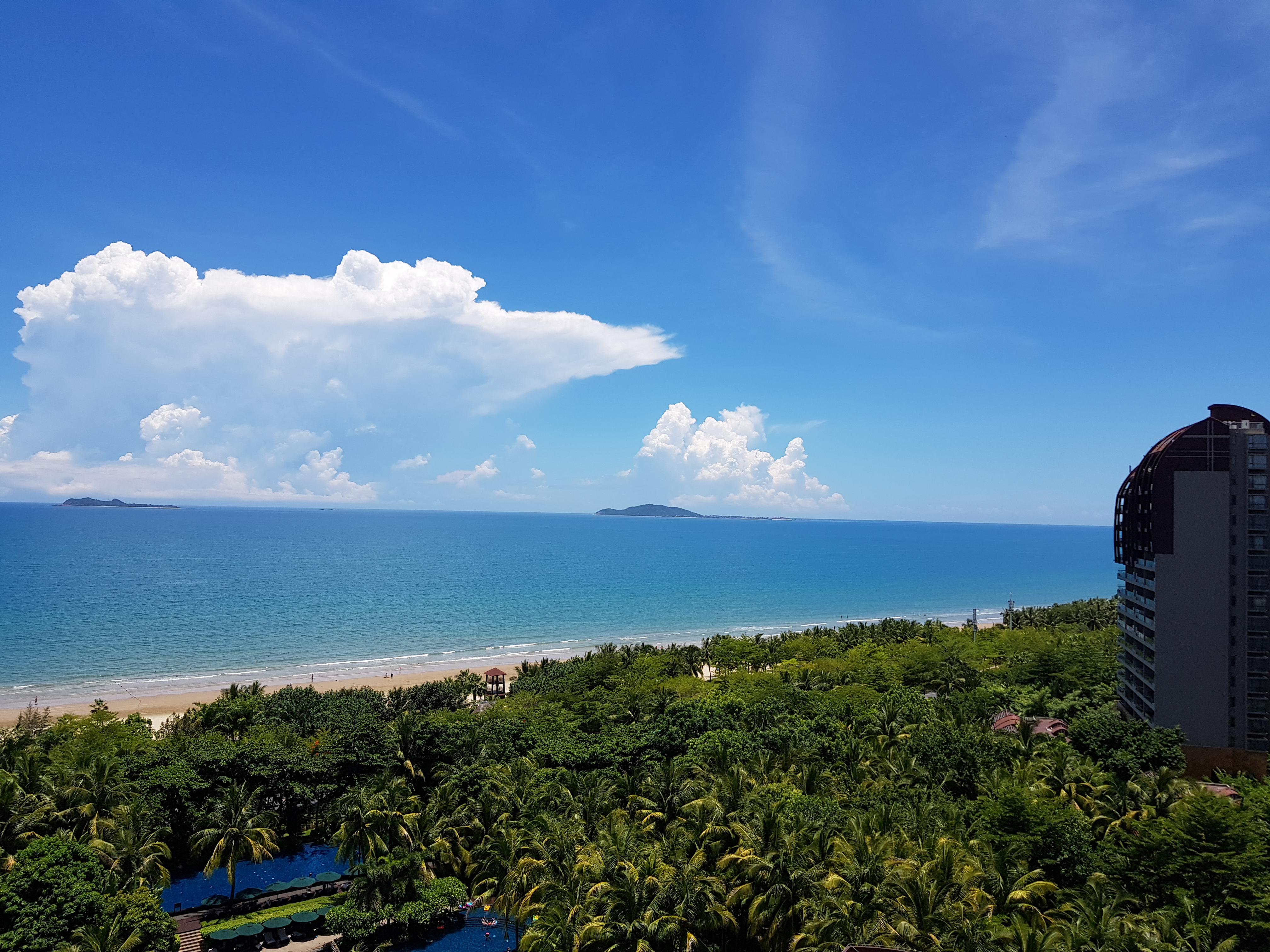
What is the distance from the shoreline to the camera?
2667 inches

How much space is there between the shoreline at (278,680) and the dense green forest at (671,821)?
21.8 metres

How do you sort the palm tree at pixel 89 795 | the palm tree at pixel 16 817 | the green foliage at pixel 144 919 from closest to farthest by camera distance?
1. the green foliage at pixel 144 919
2. the palm tree at pixel 16 817
3. the palm tree at pixel 89 795

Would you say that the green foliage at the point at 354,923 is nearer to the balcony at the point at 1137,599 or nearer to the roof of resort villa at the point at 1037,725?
the roof of resort villa at the point at 1037,725

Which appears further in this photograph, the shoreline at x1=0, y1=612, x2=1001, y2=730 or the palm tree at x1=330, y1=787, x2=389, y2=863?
the shoreline at x1=0, y1=612, x2=1001, y2=730

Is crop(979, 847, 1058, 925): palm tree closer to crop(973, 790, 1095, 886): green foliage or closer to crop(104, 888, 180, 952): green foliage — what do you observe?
crop(973, 790, 1095, 886): green foliage

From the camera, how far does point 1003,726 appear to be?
157ft

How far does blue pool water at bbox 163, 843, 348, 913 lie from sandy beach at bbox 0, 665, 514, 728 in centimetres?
1877

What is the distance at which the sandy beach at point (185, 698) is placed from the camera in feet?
212

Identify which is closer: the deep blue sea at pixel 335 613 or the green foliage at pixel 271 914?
the green foliage at pixel 271 914

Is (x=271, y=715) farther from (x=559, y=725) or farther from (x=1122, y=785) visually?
(x=1122, y=785)

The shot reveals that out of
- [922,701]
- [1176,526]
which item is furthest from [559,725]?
[1176,526]

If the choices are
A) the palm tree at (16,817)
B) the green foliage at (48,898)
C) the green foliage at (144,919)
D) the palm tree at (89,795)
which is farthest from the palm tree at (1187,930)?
the palm tree at (16,817)

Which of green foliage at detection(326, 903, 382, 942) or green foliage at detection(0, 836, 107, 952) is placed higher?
green foliage at detection(0, 836, 107, 952)

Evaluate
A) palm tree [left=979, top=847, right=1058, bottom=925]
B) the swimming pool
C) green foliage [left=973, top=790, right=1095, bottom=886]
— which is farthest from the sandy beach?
green foliage [left=973, top=790, right=1095, bottom=886]
